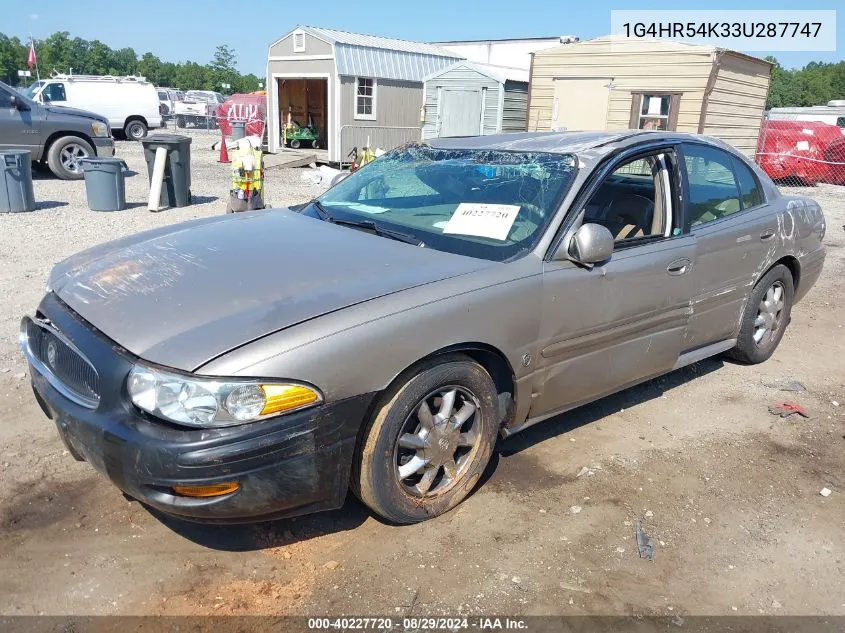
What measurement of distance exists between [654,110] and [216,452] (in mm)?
15372

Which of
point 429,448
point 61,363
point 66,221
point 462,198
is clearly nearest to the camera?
point 61,363

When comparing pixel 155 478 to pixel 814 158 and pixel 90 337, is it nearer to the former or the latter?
pixel 90 337

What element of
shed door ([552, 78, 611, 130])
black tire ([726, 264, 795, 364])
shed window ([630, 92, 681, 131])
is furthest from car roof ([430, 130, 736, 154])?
shed door ([552, 78, 611, 130])

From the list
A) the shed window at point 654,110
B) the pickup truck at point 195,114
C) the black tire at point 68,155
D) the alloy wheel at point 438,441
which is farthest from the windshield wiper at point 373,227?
the pickup truck at point 195,114

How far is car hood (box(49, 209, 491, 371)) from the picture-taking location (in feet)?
8.16

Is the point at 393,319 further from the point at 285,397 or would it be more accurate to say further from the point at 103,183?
the point at 103,183

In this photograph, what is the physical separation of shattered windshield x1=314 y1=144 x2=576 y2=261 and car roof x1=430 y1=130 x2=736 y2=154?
9 cm

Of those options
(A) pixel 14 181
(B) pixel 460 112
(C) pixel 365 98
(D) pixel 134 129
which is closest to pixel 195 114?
(D) pixel 134 129

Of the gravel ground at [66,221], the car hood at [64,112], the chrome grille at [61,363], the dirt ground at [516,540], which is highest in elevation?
the car hood at [64,112]

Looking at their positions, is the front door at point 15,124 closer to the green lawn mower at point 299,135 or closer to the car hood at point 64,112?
the car hood at point 64,112

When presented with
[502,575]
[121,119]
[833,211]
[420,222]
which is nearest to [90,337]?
[420,222]

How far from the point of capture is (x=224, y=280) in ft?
9.33

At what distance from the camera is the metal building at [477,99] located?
1855 cm

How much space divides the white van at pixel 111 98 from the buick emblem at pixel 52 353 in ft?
72.4
